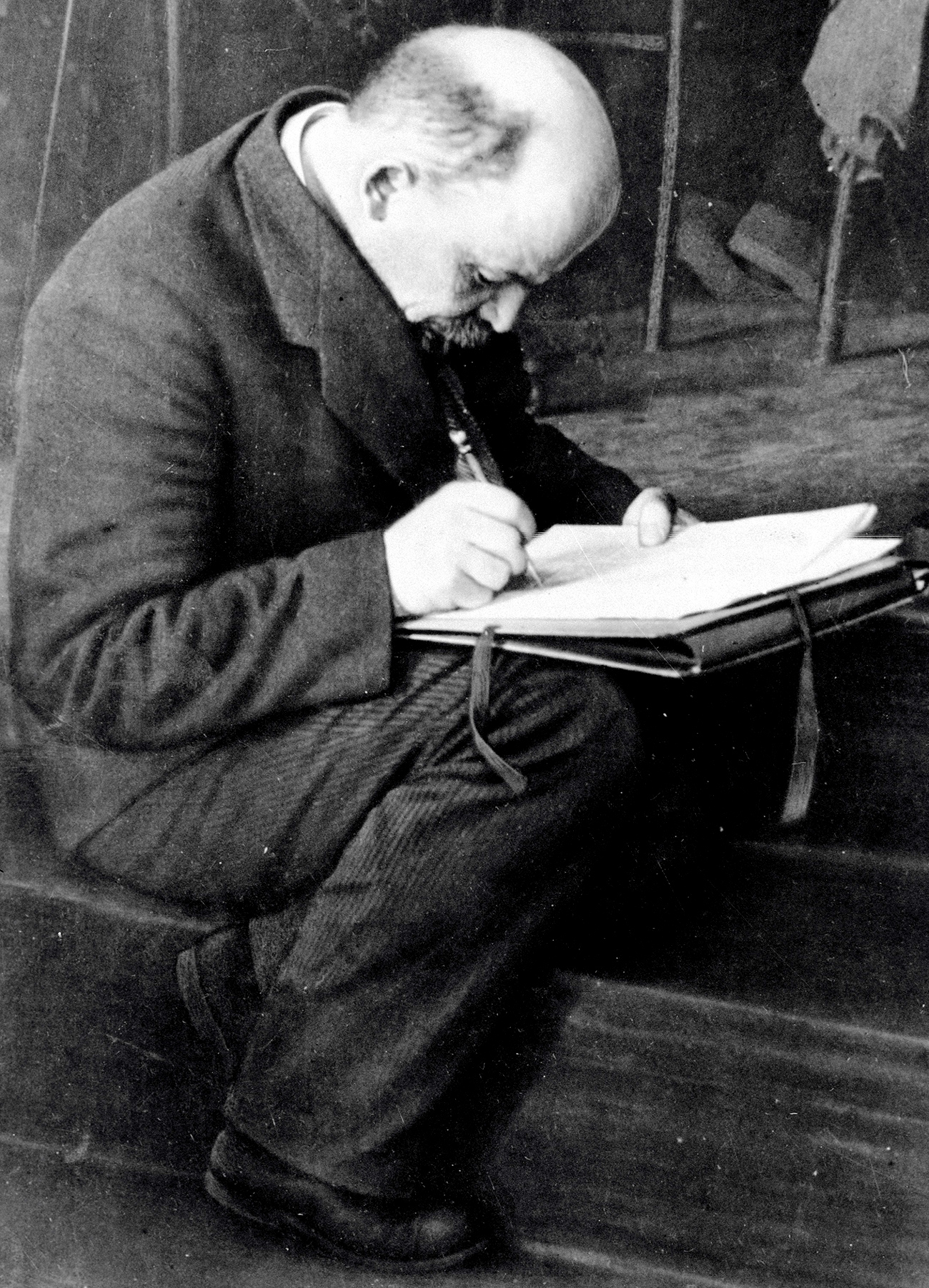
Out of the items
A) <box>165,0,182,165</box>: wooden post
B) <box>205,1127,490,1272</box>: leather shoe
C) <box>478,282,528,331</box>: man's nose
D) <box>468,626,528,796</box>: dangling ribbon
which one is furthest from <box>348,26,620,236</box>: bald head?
<box>205,1127,490,1272</box>: leather shoe

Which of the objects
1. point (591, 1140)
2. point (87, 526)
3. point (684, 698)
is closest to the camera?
point (87, 526)

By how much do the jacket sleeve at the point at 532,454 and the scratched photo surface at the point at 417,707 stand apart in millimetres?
47

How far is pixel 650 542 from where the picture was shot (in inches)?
53.0

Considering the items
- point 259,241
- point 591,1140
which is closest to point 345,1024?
point 591,1140

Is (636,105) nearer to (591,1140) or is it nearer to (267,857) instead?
(267,857)

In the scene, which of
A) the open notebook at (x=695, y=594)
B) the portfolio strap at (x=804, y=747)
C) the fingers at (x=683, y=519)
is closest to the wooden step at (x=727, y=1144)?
the portfolio strap at (x=804, y=747)

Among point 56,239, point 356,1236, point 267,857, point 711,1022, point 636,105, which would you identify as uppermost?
point 636,105

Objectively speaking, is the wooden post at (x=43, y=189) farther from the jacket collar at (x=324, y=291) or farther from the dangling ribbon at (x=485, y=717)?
the dangling ribbon at (x=485, y=717)

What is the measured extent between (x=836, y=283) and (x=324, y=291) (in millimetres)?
575

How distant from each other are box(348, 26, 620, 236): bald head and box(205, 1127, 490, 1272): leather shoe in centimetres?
107

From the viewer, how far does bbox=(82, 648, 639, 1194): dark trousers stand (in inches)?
47.0

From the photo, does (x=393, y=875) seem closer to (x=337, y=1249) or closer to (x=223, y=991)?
(x=223, y=991)

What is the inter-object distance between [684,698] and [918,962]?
389 millimetres

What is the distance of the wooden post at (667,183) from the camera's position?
51.4 inches
